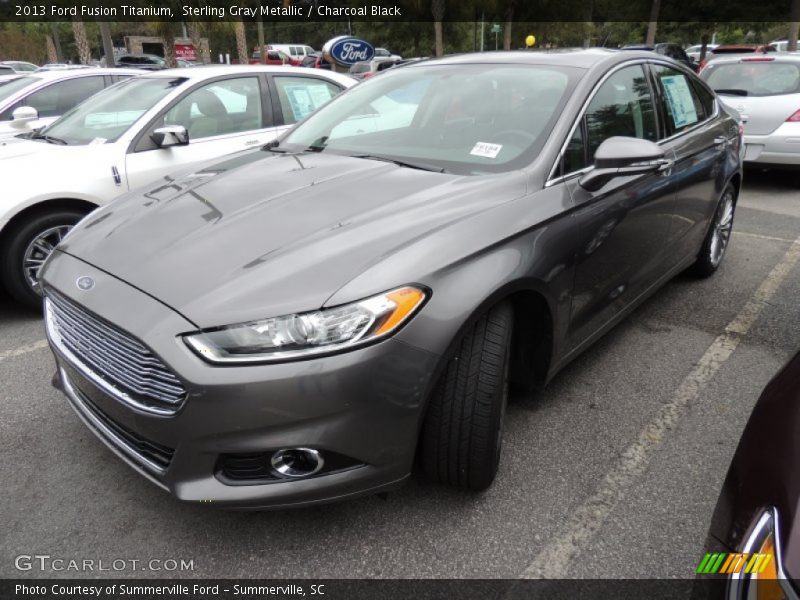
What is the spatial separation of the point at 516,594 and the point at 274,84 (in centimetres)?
434

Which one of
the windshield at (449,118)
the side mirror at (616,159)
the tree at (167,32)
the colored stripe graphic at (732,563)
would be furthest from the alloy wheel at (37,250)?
the tree at (167,32)

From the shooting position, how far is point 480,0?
94.8ft

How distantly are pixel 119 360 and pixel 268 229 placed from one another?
2.07 ft

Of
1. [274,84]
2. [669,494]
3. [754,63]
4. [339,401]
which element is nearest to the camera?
[339,401]

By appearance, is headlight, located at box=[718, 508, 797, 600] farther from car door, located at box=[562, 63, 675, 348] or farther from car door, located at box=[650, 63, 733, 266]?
car door, located at box=[650, 63, 733, 266]

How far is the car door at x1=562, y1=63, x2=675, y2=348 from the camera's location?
2479 millimetres

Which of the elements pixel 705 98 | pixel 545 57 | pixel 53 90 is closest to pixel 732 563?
pixel 545 57

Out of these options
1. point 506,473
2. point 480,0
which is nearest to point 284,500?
point 506,473

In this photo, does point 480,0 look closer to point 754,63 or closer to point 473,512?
point 754,63

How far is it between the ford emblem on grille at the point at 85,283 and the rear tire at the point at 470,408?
118cm

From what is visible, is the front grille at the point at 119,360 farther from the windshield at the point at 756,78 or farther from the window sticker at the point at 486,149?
the windshield at the point at 756,78

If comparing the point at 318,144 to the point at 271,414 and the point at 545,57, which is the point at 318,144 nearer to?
the point at 545,57

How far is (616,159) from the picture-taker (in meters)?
2.38

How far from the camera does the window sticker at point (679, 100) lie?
Answer: 3428 millimetres
